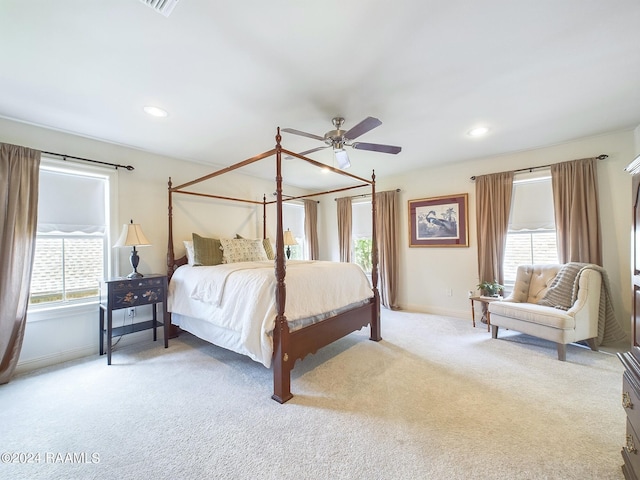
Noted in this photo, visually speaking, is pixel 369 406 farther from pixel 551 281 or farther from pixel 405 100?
pixel 551 281

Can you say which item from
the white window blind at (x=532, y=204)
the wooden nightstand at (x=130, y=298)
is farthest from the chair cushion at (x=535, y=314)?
the wooden nightstand at (x=130, y=298)

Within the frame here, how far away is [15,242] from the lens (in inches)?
98.0

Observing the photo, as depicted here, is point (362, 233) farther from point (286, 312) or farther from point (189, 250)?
point (286, 312)

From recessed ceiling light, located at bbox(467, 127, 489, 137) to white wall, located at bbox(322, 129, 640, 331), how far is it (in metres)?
1.08

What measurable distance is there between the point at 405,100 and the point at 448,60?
20.6 inches

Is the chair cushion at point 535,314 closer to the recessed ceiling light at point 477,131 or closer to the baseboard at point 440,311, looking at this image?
the baseboard at point 440,311

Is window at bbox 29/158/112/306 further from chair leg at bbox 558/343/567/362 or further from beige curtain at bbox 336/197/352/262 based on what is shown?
chair leg at bbox 558/343/567/362

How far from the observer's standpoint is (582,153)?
3.33 meters

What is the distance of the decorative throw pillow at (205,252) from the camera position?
11.3ft

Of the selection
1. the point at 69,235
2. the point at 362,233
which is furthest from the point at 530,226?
the point at 69,235

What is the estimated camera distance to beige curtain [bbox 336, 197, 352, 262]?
18.1 feet

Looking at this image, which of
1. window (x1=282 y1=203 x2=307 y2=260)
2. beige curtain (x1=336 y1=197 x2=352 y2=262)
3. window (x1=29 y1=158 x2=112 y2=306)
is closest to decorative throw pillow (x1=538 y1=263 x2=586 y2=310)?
beige curtain (x1=336 y1=197 x2=352 y2=262)

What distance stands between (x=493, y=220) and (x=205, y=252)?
4.06 m

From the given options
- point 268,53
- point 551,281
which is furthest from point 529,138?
point 268,53
